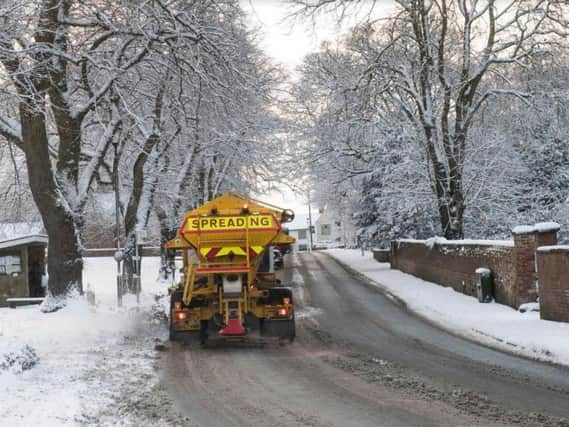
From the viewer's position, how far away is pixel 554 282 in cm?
1377

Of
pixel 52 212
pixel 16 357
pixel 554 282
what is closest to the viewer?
pixel 16 357

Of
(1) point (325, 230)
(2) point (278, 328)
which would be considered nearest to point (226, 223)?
(2) point (278, 328)

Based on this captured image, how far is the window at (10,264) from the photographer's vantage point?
2289 cm

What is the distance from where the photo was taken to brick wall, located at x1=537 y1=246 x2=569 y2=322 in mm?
13359

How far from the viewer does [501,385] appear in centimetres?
876

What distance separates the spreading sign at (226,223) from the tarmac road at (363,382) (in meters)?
2.25

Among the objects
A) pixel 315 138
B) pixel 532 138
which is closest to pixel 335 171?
pixel 315 138

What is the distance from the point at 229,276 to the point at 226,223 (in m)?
0.98

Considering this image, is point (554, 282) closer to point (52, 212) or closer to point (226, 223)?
point (226, 223)

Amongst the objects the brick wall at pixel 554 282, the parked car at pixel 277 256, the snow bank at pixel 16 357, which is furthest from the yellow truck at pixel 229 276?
the brick wall at pixel 554 282

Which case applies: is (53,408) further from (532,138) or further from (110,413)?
(532,138)

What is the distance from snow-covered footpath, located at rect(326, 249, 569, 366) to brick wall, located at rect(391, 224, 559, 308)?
0.45 metres

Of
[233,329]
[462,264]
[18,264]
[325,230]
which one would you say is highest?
[325,230]

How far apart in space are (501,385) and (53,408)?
5417 mm
